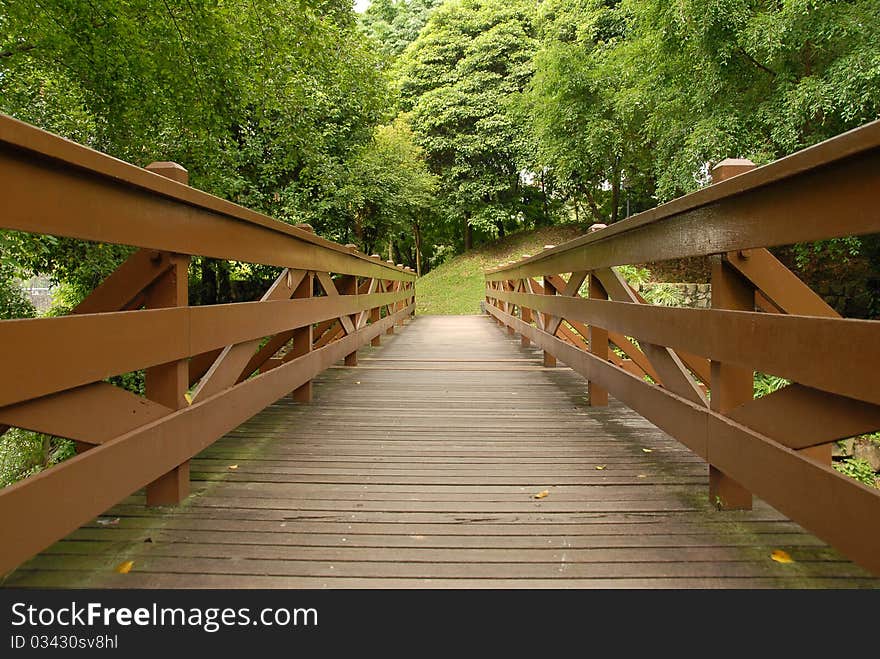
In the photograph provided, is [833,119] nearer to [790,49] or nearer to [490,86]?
[790,49]

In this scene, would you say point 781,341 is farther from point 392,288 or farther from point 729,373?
point 392,288

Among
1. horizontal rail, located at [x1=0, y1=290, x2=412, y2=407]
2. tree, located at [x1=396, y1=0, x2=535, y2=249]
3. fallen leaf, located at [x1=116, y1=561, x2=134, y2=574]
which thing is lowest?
fallen leaf, located at [x1=116, y1=561, x2=134, y2=574]

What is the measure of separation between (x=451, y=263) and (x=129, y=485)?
73.4 feet

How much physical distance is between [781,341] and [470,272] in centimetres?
2060

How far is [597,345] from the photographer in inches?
144

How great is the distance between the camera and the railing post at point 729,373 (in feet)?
6.19

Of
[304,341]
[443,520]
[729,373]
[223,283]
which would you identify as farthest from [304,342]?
[223,283]

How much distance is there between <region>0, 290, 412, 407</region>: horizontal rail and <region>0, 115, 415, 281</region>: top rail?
0.22 metres

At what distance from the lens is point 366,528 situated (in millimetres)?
1886

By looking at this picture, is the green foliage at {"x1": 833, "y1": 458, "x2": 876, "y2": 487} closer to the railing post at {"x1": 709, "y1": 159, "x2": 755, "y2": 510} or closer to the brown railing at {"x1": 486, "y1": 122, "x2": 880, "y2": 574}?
the brown railing at {"x1": 486, "y1": 122, "x2": 880, "y2": 574}

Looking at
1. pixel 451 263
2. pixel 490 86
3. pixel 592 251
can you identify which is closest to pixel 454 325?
pixel 592 251

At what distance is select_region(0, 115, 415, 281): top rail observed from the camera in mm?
1241

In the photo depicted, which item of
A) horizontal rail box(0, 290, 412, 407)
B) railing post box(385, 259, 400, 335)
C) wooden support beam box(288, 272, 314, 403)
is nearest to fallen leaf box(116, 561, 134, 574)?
horizontal rail box(0, 290, 412, 407)

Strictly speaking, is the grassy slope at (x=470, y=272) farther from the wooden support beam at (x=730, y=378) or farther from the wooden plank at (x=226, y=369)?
the wooden support beam at (x=730, y=378)
